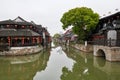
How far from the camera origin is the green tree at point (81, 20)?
4372cm

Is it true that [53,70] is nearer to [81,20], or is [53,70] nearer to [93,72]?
[93,72]

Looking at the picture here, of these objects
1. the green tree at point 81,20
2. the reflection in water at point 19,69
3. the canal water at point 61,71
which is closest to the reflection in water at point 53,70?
the canal water at point 61,71

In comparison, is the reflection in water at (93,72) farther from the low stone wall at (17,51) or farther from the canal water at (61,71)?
the low stone wall at (17,51)

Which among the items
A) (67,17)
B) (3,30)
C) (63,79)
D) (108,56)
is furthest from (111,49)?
(3,30)

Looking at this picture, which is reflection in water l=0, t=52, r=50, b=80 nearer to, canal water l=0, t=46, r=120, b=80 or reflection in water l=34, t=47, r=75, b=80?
canal water l=0, t=46, r=120, b=80

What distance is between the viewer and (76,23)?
148 feet

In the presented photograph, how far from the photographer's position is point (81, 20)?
4422 cm

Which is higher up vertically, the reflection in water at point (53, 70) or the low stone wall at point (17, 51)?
the low stone wall at point (17, 51)

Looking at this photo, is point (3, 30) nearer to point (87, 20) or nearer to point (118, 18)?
point (87, 20)

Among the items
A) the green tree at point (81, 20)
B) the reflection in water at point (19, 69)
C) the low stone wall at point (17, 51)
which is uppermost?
the green tree at point (81, 20)

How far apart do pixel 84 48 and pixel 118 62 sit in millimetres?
19342

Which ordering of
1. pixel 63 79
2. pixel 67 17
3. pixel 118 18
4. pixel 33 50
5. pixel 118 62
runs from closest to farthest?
pixel 63 79
pixel 118 62
pixel 118 18
pixel 33 50
pixel 67 17

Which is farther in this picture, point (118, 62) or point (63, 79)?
point (118, 62)

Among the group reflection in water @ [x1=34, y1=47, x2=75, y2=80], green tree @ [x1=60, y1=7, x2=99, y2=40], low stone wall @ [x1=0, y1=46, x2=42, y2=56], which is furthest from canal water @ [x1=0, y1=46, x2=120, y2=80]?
green tree @ [x1=60, y1=7, x2=99, y2=40]
